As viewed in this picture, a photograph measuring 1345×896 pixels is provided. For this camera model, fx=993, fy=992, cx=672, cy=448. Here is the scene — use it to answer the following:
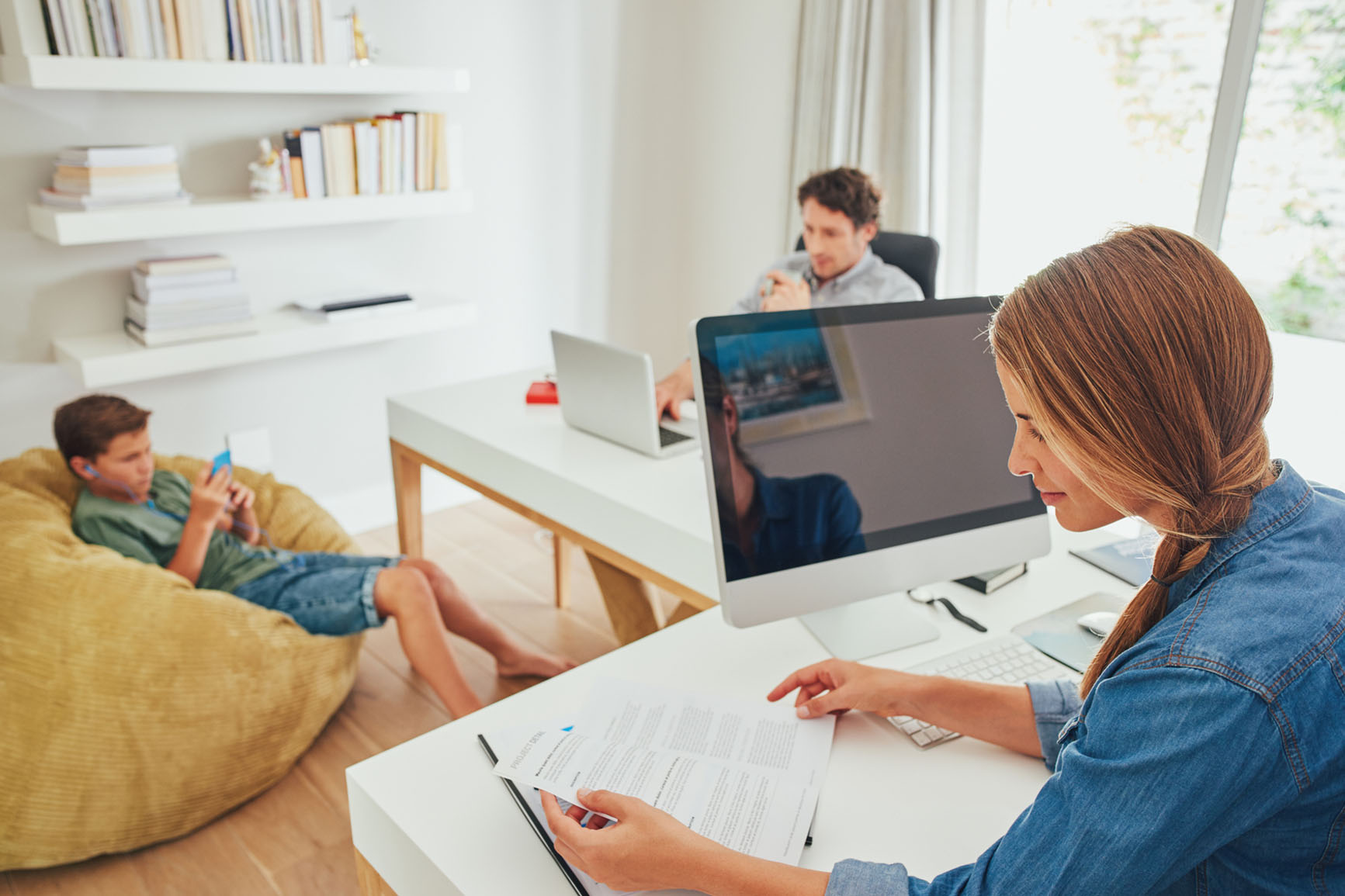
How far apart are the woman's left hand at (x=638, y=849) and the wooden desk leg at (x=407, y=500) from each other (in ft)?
5.70

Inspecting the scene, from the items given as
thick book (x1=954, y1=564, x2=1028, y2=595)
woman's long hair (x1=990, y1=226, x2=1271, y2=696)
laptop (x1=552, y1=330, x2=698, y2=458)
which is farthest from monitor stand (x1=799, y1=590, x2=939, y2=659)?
laptop (x1=552, y1=330, x2=698, y2=458)

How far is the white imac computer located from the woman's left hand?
0.35 metres

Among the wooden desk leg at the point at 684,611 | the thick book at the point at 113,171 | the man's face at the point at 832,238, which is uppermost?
the thick book at the point at 113,171

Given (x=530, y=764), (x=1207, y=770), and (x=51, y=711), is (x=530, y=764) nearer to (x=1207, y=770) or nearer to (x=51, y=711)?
(x=1207, y=770)

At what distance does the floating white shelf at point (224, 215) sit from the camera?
2.37 metres

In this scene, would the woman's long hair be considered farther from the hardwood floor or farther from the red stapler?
the red stapler

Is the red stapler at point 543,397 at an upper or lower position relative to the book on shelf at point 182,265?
lower

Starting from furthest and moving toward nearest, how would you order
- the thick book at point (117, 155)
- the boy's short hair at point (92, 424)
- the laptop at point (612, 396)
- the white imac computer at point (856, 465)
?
the thick book at point (117, 155)
the boy's short hair at point (92, 424)
the laptop at point (612, 396)
the white imac computer at point (856, 465)

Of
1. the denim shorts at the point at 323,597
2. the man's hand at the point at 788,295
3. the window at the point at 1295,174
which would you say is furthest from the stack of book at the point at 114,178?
the window at the point at 1295,174

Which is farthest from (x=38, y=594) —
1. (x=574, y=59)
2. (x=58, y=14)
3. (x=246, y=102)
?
(x=574, y=59)

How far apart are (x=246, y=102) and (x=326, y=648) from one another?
1.62 meters

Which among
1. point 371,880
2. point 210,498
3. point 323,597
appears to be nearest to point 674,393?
point 323,597

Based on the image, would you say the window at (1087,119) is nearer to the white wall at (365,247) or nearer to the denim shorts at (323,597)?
the white wall at (365,247)

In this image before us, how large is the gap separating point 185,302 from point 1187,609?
261cm
